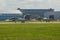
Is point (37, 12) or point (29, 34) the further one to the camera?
point (37, 12)

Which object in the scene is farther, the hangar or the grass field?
the hangar

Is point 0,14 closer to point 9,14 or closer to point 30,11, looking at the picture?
point 9,14

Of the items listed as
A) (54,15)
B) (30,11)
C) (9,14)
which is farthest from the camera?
(9,14)

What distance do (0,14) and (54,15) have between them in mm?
44167

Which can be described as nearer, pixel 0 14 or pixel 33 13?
pixel 33 13

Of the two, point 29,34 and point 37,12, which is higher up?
point 29,34

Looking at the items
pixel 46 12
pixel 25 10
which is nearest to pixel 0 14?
pixel 25 10

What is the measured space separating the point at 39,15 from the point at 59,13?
12.1m

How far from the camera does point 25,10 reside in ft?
444

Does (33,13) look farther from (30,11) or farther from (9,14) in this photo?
(9,14)

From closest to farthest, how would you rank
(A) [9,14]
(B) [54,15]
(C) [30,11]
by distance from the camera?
(B) [54,15] → (C) [30,11] → (A) [9,14]

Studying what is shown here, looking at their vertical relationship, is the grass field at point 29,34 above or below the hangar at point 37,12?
above

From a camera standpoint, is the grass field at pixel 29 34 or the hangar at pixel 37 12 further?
the hangar at pixel 37 12

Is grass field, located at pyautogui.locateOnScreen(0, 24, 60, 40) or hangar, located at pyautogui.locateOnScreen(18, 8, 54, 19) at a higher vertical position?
grass field, located at pyautogui.locateOnScreen(0, 24, 60, 40)
